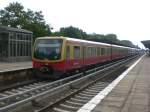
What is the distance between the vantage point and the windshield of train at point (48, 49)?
19.7 metres

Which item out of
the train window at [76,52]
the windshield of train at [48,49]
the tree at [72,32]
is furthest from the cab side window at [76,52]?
the tree at [72,32]

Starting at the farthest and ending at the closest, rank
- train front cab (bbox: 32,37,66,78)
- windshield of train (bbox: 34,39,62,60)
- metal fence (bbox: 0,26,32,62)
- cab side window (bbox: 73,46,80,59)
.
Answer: metal fence (bbox: 0,26,32,62)
cab side window (bbox: 73,46,80,59)
windshield of train (bbox: 34,39,62,60)
train front cab (bbox: 32,37,66,78)

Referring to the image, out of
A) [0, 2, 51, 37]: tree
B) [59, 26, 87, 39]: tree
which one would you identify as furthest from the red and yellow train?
[59, 26, 87, 39]: tree

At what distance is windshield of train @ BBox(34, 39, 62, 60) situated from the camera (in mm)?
19734

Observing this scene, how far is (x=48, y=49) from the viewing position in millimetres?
20047

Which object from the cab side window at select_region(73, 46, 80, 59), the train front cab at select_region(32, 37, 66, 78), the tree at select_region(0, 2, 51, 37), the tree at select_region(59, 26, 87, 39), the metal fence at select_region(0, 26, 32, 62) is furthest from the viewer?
the tree at select_region(59, 26, 87, 39)

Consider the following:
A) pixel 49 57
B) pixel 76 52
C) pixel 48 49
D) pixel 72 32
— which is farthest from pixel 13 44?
pixel 72 32

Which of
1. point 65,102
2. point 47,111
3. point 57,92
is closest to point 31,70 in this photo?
point 57,92

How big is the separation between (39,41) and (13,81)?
115 inches

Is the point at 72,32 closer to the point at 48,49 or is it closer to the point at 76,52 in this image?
the point at 76,52

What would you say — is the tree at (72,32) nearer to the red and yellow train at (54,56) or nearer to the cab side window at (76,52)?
the cab side window at (76,52)

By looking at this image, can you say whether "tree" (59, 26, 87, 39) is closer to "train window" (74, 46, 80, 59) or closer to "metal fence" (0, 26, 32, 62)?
"metal fence" (0, 26, 32, 62)

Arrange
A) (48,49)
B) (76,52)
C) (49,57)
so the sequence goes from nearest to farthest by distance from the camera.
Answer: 1. (49,57)
2. (48,49)
3. (76,52)

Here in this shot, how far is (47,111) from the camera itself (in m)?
10.5
